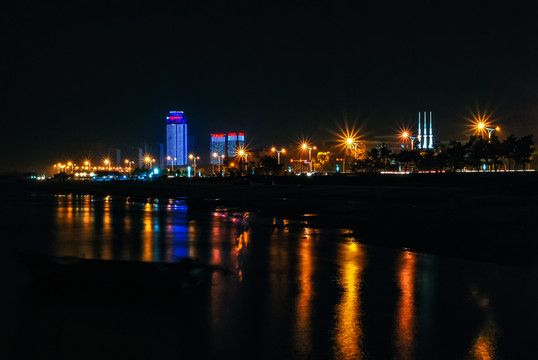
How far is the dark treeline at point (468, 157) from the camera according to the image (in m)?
85.9

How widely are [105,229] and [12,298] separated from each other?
55.0 feet

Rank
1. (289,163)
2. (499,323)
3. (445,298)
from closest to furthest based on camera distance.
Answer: (499,323)
(445,298)
(289,163)

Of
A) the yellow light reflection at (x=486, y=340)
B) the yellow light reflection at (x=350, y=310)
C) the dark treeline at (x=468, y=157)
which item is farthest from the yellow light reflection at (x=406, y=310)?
the dark treeline at (x=468, y=157)

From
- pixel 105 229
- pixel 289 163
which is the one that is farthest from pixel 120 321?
pixel 289 163

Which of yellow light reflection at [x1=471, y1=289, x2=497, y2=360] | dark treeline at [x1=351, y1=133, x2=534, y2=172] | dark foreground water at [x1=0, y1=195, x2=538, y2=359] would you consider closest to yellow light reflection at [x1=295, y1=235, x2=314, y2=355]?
dark foreground water at [x1=0, y1=195, x2=538, y2=359]

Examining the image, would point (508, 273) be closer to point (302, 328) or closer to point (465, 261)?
point (465, 261)

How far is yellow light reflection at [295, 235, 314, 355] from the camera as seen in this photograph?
28.2 feet

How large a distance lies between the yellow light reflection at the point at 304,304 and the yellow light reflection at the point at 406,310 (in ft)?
4.89

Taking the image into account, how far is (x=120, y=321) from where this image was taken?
10031mm

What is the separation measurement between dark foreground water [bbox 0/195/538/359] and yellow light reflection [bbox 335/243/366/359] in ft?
0.09

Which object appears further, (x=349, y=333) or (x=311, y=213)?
(x=311, y=213)

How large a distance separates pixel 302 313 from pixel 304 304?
2.53ft

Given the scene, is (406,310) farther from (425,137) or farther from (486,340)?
(425,137)

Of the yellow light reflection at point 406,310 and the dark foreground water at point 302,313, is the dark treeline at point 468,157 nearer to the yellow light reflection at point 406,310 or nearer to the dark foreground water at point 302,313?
the dark foreground water at point 302,313
